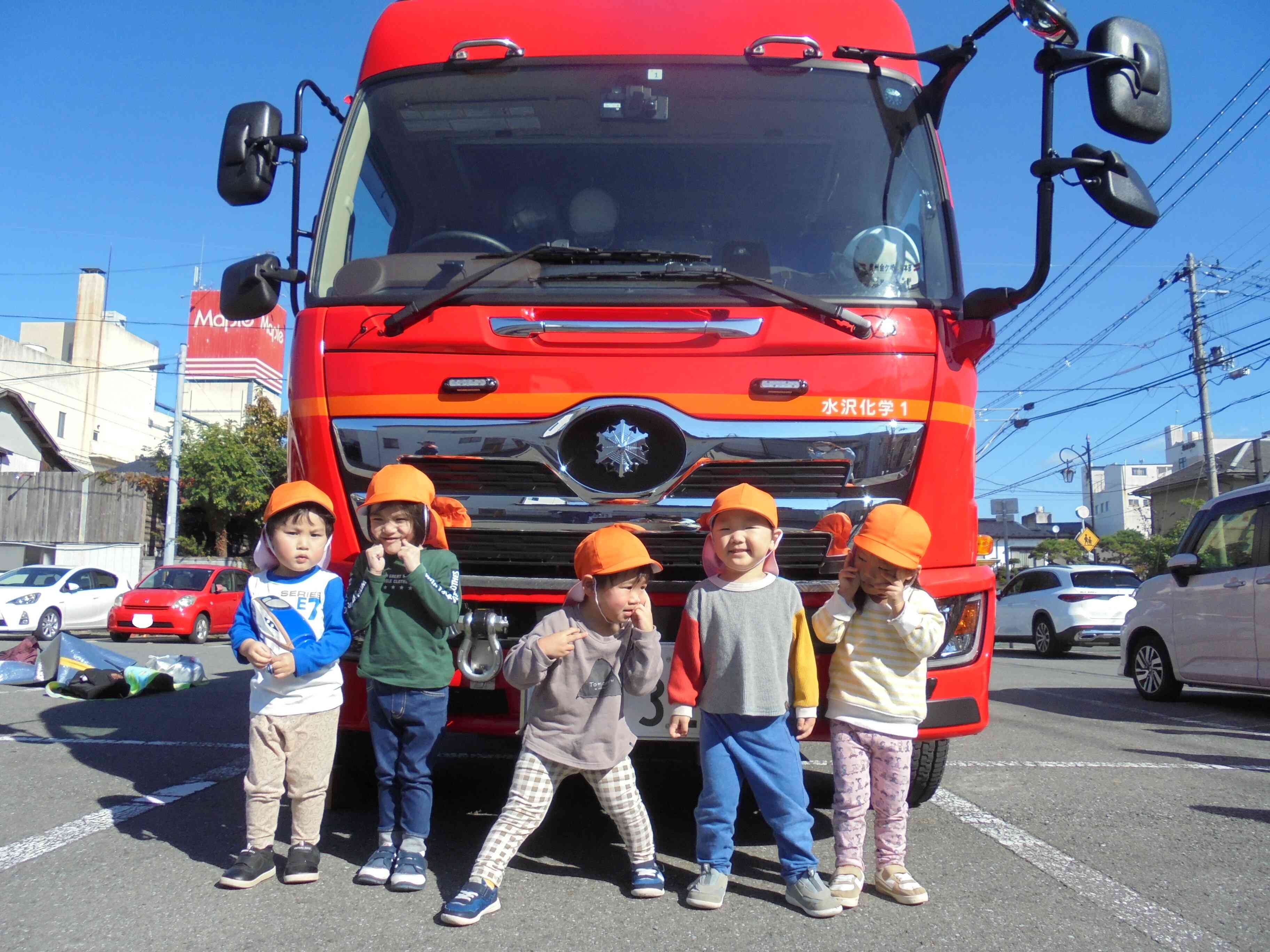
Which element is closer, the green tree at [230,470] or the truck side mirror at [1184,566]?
the truck side mirror at [1184,566]

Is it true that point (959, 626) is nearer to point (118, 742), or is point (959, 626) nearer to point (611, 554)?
point (611, 554)

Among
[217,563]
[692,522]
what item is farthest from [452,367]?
[217,563]

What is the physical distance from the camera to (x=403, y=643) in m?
3.36

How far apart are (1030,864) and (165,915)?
2700mm

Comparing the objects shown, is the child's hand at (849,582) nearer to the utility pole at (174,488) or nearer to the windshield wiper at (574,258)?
the windshield wiper at (574,258)

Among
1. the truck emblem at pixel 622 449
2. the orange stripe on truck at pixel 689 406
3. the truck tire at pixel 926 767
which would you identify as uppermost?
the orange stripe on truck at pixel 689 406

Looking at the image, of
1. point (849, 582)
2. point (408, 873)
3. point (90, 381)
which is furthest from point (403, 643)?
point (90, 381)

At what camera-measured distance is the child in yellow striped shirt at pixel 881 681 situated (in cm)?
323

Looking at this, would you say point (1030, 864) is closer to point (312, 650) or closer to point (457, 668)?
point (457, 668)

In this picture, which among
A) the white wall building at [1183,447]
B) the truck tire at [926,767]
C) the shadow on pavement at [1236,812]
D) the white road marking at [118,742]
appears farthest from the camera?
the white wall building at [1183,447]

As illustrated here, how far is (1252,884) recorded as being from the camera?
11.0 ft

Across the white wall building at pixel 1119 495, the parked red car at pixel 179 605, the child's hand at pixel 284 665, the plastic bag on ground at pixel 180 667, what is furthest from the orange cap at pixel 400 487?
the white wall building at pixel 1119 495

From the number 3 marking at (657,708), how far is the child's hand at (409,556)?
851 mm

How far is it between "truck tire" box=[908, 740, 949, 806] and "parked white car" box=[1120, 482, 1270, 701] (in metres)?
5.27
